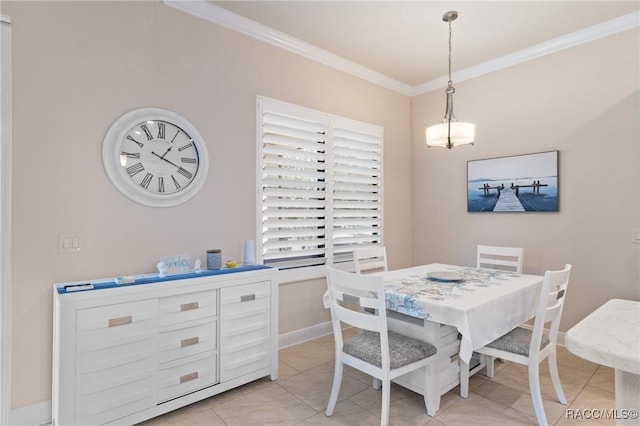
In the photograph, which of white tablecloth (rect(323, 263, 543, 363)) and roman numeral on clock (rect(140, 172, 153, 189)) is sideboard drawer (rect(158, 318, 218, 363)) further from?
white tablecloth (rect(323, 263, 543, 363))

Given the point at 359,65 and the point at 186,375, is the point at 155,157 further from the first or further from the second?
the point at 359,65

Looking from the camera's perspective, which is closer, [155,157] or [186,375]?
[186,375]

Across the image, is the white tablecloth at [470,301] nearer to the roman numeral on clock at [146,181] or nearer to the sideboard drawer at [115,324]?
the sideboard drawer at [115,324]

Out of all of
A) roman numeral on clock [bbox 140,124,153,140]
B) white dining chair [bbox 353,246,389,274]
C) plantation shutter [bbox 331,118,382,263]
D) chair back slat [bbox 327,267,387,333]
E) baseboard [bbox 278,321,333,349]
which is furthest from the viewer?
plantation shutter [bbox 331,118,382,263]

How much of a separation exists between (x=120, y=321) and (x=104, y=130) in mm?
1304

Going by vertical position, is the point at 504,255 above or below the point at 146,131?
below

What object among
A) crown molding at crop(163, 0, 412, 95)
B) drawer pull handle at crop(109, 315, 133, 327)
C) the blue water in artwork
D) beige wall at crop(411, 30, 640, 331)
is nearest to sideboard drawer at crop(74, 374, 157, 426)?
drawer pull handle at crop(109, 315, 133, 327)

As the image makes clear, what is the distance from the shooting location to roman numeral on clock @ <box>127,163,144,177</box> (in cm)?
245

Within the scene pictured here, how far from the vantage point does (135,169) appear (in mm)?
2469

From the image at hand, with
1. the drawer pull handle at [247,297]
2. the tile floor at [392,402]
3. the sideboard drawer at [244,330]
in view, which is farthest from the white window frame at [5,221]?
the drawer pull handle at [247,297]

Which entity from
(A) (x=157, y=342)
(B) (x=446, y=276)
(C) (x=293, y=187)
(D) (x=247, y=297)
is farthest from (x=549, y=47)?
(A) (x=157, y=342)

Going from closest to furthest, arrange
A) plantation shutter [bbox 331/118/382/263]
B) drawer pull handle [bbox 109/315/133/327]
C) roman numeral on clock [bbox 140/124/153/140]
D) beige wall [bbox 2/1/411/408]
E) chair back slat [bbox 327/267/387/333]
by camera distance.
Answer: chair back slat [bbox 327/267/387/333] < drawer pull handle [bbox 109/315/133/327] < beige wall [bbox 2/1/411/408] < roman numeral on clock [bbox 140/124/153/140] < plantation shutter [bbox 331/118/382/263]

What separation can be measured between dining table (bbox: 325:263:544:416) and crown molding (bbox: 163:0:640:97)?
7.77ft

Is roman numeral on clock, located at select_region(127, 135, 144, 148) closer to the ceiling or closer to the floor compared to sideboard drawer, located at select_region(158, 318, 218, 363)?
closer to the ceiling
